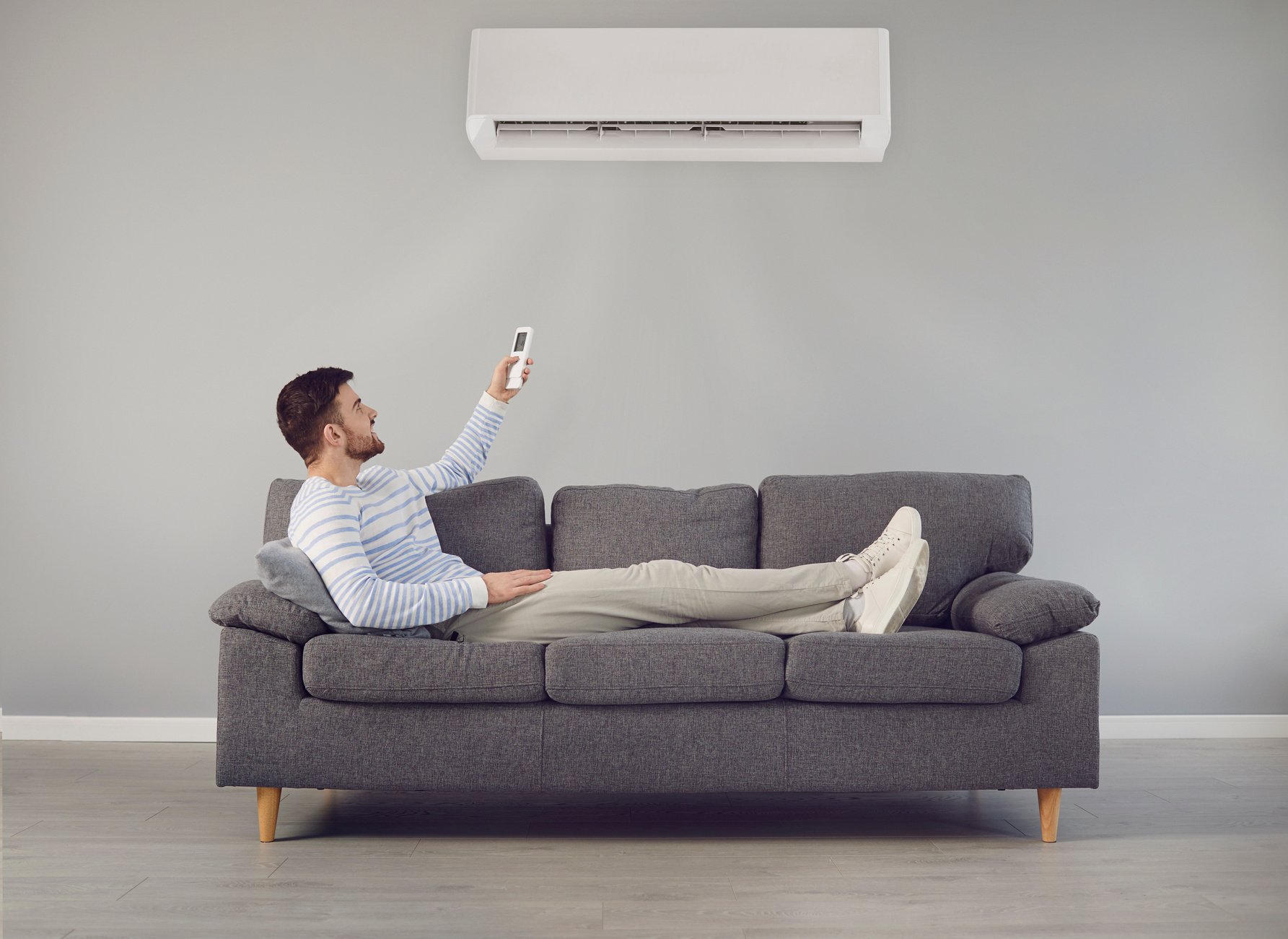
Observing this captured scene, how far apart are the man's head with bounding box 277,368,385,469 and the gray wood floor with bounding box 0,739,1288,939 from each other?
875mm

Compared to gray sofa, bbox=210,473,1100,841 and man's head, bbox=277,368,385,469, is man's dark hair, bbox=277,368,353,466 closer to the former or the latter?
man's head, bbox=277,368,385,469

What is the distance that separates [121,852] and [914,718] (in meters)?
1.72

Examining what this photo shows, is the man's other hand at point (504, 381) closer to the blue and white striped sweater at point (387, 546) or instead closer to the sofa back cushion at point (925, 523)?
the blue and white striped sweater at point (387, 546)

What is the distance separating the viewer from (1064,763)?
2.22 m

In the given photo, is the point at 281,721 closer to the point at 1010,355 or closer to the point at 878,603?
the point at 878,603

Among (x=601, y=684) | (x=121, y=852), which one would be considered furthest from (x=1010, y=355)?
(x=121, y=852)

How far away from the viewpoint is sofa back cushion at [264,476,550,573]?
273cm

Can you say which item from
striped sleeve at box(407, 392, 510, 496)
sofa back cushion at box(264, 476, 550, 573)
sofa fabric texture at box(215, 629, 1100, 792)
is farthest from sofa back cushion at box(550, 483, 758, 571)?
sofa fabric texture at box(215, 629, 1100, 792)

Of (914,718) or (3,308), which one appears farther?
(3,308)

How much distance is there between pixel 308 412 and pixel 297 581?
47 centimetres

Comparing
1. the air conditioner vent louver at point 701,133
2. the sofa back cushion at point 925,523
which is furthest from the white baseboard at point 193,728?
the air conditioner vent louver at point 701,133

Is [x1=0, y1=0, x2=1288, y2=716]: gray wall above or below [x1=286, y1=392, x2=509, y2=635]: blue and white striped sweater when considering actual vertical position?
above

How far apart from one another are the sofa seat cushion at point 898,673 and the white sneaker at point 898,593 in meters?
0.10

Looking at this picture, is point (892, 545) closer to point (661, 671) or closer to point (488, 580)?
point (661, 671)
